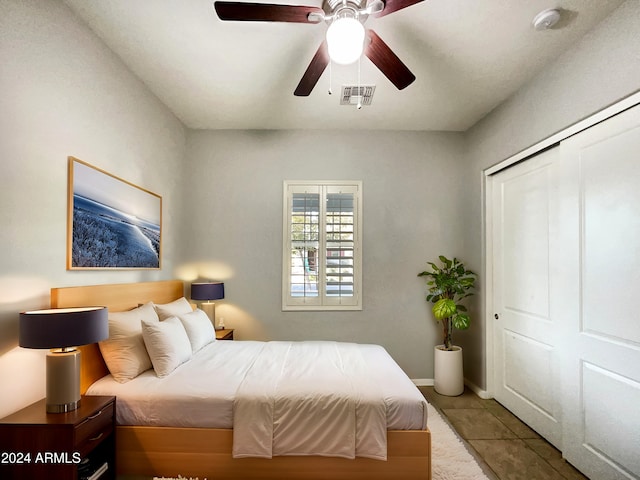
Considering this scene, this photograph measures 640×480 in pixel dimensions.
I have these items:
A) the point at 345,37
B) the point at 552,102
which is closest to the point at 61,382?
the point at 345,37

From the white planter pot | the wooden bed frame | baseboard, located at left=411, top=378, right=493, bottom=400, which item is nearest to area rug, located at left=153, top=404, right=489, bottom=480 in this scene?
the wooden bed frame

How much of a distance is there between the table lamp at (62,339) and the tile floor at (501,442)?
2.55 m

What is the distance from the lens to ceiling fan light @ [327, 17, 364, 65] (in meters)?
1.76

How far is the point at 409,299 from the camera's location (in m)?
4.19

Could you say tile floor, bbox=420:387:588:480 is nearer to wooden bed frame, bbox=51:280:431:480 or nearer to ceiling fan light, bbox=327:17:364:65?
wooden bed frame, bbox=51:280:431:480

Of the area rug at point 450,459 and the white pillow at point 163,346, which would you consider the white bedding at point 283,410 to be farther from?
the area rug at point 450,459

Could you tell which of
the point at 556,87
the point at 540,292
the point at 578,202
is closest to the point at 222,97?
the point at 556,87

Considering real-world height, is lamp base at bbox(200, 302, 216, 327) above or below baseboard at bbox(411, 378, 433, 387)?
above

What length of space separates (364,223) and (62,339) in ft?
10.2

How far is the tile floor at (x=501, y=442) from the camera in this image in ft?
7.87

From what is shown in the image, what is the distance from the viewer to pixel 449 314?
146 inches

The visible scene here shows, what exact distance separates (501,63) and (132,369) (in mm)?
3444

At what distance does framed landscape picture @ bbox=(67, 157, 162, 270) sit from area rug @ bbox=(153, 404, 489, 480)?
1.51 meters

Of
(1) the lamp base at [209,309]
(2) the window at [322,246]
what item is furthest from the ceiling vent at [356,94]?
(1) the lamp base at [209,309]
